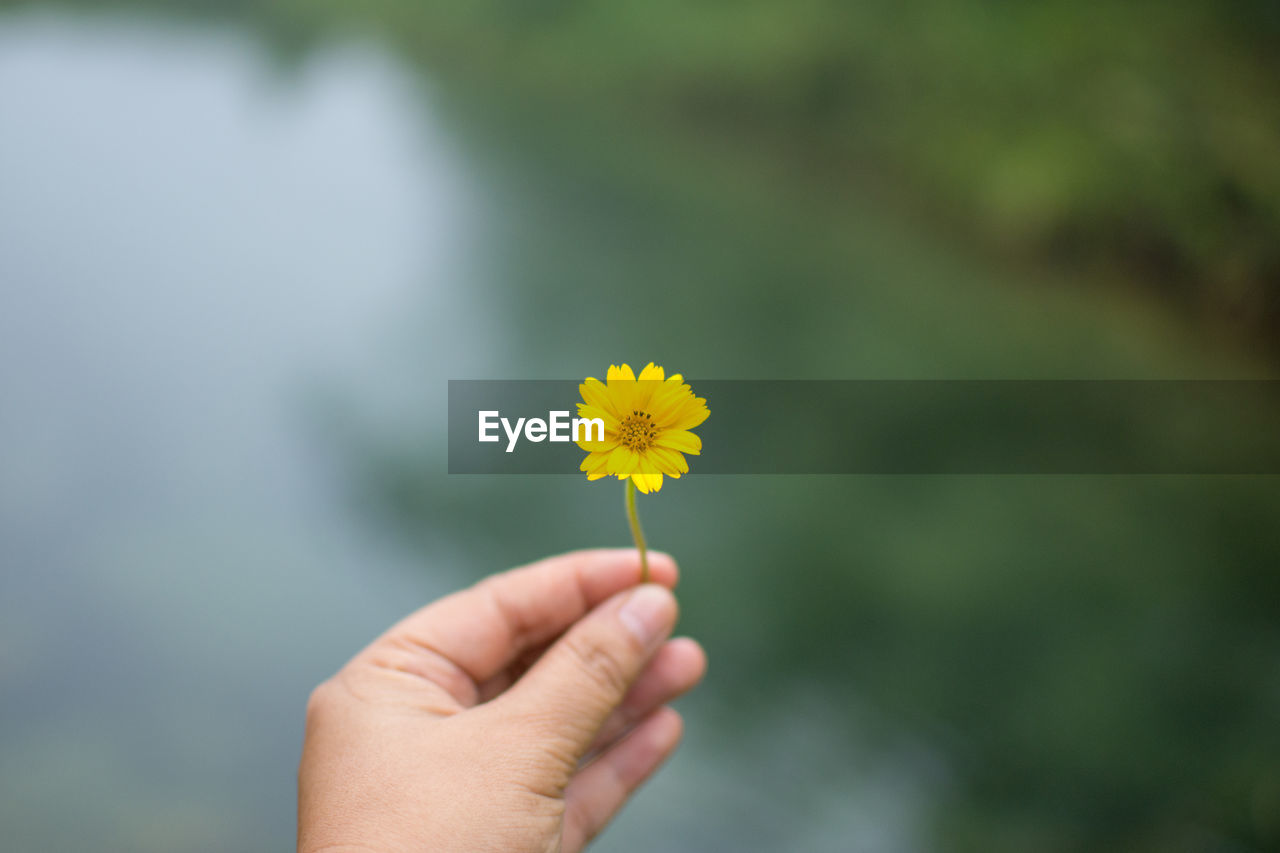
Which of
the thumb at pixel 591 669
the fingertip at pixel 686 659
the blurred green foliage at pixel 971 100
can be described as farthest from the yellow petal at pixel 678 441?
the blurred green foliage at pixel 971 100

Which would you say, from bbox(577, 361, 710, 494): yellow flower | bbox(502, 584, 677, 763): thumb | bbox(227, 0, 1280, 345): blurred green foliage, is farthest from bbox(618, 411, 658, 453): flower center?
bbox(227, 0, 1280, 345): blurred green foliage

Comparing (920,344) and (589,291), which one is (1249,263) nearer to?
(920,344)

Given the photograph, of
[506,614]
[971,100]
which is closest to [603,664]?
[506,614]

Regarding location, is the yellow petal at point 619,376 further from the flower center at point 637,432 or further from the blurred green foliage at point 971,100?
the blurred green foliage at point 971,100

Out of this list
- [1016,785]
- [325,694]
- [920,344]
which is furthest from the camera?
[920,344]

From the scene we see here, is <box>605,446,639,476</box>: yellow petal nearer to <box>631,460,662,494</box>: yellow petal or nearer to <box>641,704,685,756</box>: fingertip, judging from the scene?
<box>631,460,662,494</box>: yellow petal

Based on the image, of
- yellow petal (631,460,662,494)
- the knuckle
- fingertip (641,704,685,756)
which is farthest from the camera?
fingertip (641,704,685,756)

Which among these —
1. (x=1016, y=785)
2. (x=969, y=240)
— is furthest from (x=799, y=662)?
(x=969, y=240)
